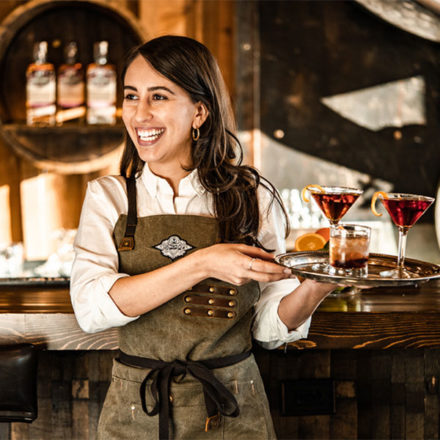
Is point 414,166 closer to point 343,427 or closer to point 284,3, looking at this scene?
point 284,3

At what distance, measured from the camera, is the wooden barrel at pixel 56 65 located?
2.87 meters

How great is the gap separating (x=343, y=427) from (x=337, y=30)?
2.01 meters

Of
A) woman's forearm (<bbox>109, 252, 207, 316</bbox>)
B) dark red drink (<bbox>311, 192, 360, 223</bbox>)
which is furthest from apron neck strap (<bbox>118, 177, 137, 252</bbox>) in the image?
dark red drink (<bbox>311, 192, 360, 223</bbox>)

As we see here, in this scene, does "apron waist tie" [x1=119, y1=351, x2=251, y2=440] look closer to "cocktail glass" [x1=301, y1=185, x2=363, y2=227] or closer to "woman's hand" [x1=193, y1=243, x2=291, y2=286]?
"woman's hand" [x1=193, y1=243, x2=291, y2=286]

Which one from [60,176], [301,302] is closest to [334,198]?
[301,302]

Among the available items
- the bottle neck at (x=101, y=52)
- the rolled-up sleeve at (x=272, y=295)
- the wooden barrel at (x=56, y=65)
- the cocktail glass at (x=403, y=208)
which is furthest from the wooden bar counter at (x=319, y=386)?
the bottle neck at (x=101, y=52)

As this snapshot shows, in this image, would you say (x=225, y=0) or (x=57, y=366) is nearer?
(x=57, y=366)

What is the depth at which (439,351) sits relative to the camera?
1.73 meters

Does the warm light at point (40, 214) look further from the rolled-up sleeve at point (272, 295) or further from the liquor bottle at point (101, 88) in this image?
the rolled-up sleeve at point (272, 295)

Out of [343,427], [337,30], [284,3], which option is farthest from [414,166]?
[343,427]

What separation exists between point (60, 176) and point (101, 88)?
20.1 inches

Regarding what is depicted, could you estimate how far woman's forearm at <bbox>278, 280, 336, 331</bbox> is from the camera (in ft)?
4.34

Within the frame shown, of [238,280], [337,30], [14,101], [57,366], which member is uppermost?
[337,30]

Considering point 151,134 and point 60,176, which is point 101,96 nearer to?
point 60,176
